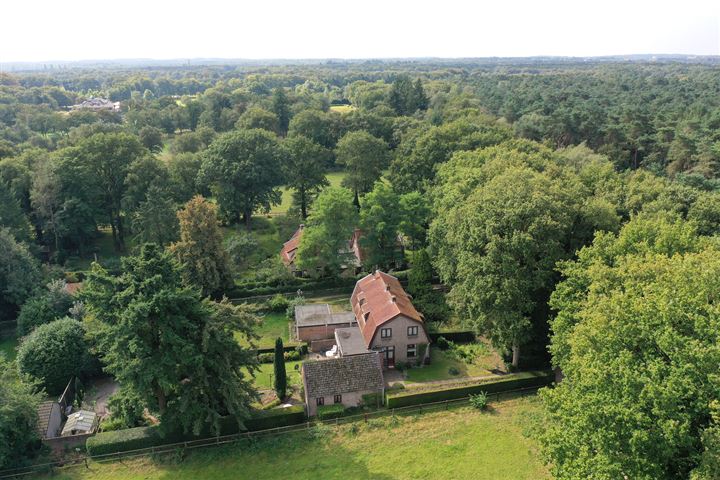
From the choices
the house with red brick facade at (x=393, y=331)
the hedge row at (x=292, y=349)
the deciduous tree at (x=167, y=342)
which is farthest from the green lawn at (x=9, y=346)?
the house with red brick facade at (x=393, y=331)

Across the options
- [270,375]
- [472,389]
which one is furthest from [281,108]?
[472,389]

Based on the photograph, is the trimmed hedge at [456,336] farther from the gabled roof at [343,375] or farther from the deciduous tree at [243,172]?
the deciduous tree at [243,172]

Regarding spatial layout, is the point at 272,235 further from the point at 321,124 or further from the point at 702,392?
the point at 702,392

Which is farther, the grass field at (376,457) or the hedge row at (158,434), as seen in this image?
the hedge row at (158,434)

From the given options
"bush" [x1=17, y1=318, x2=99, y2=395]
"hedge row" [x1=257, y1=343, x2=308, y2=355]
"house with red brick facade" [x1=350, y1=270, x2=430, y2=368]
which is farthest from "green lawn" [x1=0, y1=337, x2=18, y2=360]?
"house with red brick facade" [x1=350, y1=270, x2=430, y2=368]

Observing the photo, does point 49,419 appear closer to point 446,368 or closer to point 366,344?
point 366,344

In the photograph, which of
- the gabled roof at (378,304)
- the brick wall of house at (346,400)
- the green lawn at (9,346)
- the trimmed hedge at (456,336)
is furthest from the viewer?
the trimmed hedge at (456,336)
